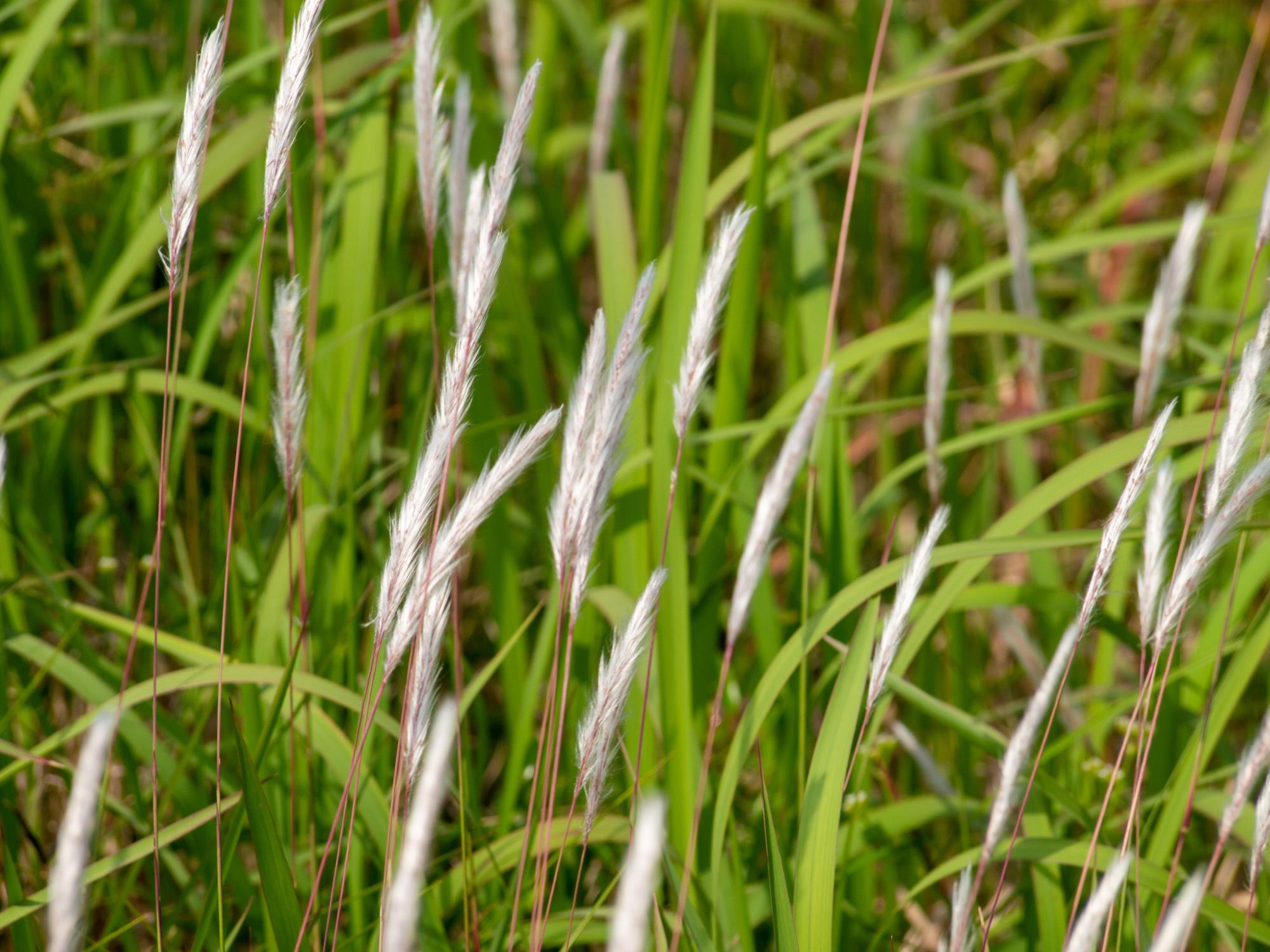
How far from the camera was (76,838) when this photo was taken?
17.9 inches

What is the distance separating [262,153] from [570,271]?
46cm

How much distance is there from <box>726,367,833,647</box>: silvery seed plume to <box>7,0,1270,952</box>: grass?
132 millimetres

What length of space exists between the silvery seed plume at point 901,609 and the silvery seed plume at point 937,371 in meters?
0.39

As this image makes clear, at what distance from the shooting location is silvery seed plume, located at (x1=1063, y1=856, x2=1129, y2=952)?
0.56 metres

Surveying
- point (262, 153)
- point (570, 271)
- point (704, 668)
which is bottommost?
point (704, 668)

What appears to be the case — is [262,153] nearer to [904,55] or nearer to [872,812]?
[872,812]

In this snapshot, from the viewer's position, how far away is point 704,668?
1331mm

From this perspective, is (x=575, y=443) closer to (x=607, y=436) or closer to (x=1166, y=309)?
(x=607, y=436)

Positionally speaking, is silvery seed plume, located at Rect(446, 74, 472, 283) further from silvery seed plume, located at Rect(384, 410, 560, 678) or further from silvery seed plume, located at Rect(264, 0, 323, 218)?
silvery seed plume, located at Rect(384, 410, 560, 678)

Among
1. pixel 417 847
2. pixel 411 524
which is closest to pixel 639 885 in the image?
pixel 417 847

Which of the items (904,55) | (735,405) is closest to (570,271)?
(735,405)

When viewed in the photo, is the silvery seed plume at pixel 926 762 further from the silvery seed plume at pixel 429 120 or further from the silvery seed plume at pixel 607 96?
the silvery seed plume at pixel 607 96

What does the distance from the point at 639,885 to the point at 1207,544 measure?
1.75ft

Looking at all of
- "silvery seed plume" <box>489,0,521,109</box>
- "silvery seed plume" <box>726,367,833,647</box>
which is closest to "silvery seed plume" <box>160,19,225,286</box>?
"silvery seed plume" <box>726,367,833,647</box>
